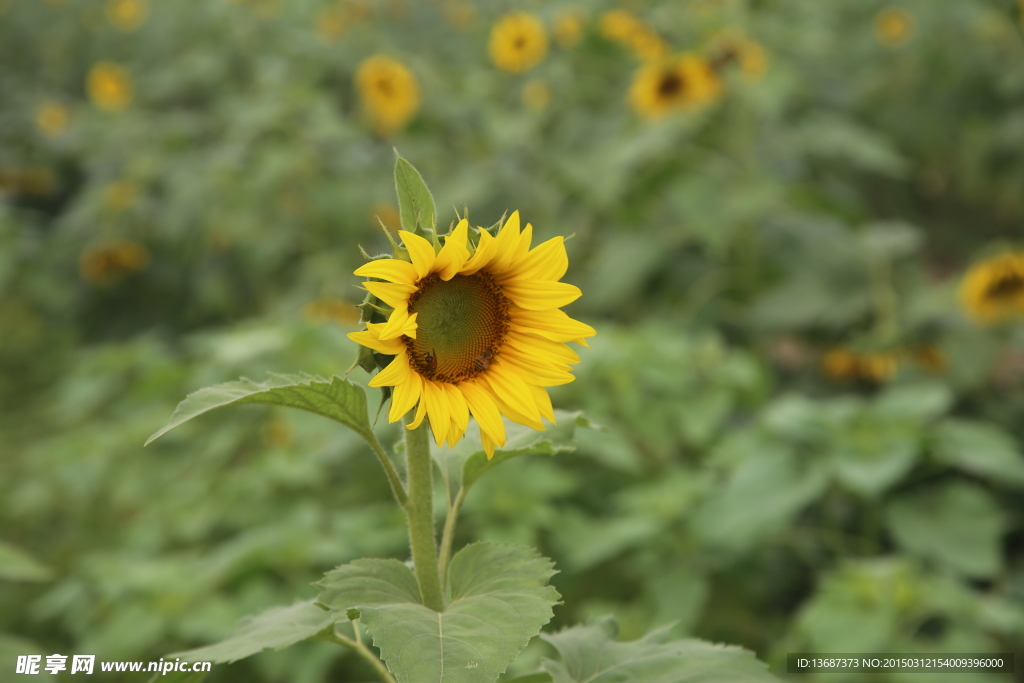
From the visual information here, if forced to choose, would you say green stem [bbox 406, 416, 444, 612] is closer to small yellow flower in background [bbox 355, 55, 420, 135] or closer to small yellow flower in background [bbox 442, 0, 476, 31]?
small yellow flower in background [bbox 355, 55, 420, 135]

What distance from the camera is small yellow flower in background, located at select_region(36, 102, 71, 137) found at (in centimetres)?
491

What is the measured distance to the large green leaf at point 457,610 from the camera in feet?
1.76

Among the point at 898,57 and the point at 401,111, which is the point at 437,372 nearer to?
the point at 401,111

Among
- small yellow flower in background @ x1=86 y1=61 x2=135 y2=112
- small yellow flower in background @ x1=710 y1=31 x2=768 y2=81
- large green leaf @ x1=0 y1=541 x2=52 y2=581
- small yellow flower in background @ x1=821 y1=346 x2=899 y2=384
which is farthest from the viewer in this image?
small yellow flower in background @ x1=86 y1=61 x2=135 y2=112

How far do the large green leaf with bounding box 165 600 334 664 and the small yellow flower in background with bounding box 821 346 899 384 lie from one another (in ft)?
7.28

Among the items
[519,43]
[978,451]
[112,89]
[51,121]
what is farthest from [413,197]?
[51,121]

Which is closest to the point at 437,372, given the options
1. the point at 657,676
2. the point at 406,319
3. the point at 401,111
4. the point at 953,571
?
the point at 406,319

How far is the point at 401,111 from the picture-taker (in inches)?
144

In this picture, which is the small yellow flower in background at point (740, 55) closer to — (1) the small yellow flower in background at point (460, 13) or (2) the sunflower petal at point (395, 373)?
(2) the sunflower petal at point (395, 373)

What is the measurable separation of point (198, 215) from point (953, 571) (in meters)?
3.34

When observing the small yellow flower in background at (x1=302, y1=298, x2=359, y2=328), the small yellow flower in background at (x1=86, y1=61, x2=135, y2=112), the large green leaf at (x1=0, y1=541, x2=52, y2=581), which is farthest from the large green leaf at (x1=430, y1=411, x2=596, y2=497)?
the small yellow flower in background at (x1=86, y1=61, x2=135, y2=112)

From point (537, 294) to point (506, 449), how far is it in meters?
0.14

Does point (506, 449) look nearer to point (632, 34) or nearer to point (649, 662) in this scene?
point (649, 662)

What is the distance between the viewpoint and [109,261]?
3.99 m
